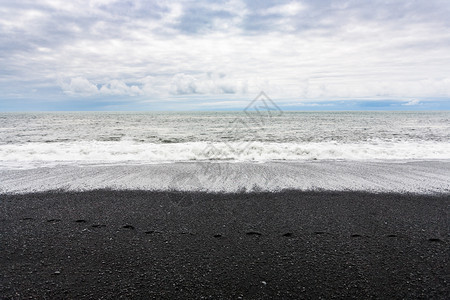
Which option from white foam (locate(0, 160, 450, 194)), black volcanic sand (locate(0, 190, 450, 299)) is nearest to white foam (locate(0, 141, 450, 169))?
white foam (locate(0, 160, 450, 194))

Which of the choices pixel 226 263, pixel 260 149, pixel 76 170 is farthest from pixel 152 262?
pixel 260 149

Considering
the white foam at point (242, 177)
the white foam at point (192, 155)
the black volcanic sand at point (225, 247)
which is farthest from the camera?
the white foam at point (192, 155)

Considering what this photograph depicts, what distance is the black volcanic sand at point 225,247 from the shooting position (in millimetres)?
3100

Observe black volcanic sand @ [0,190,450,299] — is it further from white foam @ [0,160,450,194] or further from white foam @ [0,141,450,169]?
white foam @ [0,141,450,169]

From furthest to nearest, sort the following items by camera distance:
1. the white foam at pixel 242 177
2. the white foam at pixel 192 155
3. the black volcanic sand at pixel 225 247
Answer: the white foam at pixel 192 155 < the white foam at pixel 242 177 < the black volcanic sand at pixel 225 247

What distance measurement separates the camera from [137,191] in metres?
7.00

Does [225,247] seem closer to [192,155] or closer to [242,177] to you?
[242,177]

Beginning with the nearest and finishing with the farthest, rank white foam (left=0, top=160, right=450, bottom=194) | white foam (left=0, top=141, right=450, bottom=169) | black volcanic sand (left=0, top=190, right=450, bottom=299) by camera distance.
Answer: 1. black volcanic sand (left=0, top=190, right=450, bottom=299)
2. white foam (left=0, top=160, right=450, bottom=194)
3. white foam (left=0, top=141, right=450, bottom=169)

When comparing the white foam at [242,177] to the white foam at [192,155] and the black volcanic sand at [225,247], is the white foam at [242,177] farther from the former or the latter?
the white foam at [192,155]

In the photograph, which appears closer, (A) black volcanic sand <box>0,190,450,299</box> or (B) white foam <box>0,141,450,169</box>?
(A) black volcanic sand <box>0,190,450,299</box>

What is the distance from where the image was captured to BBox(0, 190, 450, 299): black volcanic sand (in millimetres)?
3100

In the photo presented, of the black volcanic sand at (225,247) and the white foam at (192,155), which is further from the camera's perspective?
the white foam at (192,155)

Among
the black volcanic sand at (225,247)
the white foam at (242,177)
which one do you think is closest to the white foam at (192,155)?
the white foam at (242,177)

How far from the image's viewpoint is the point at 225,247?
160 inches
